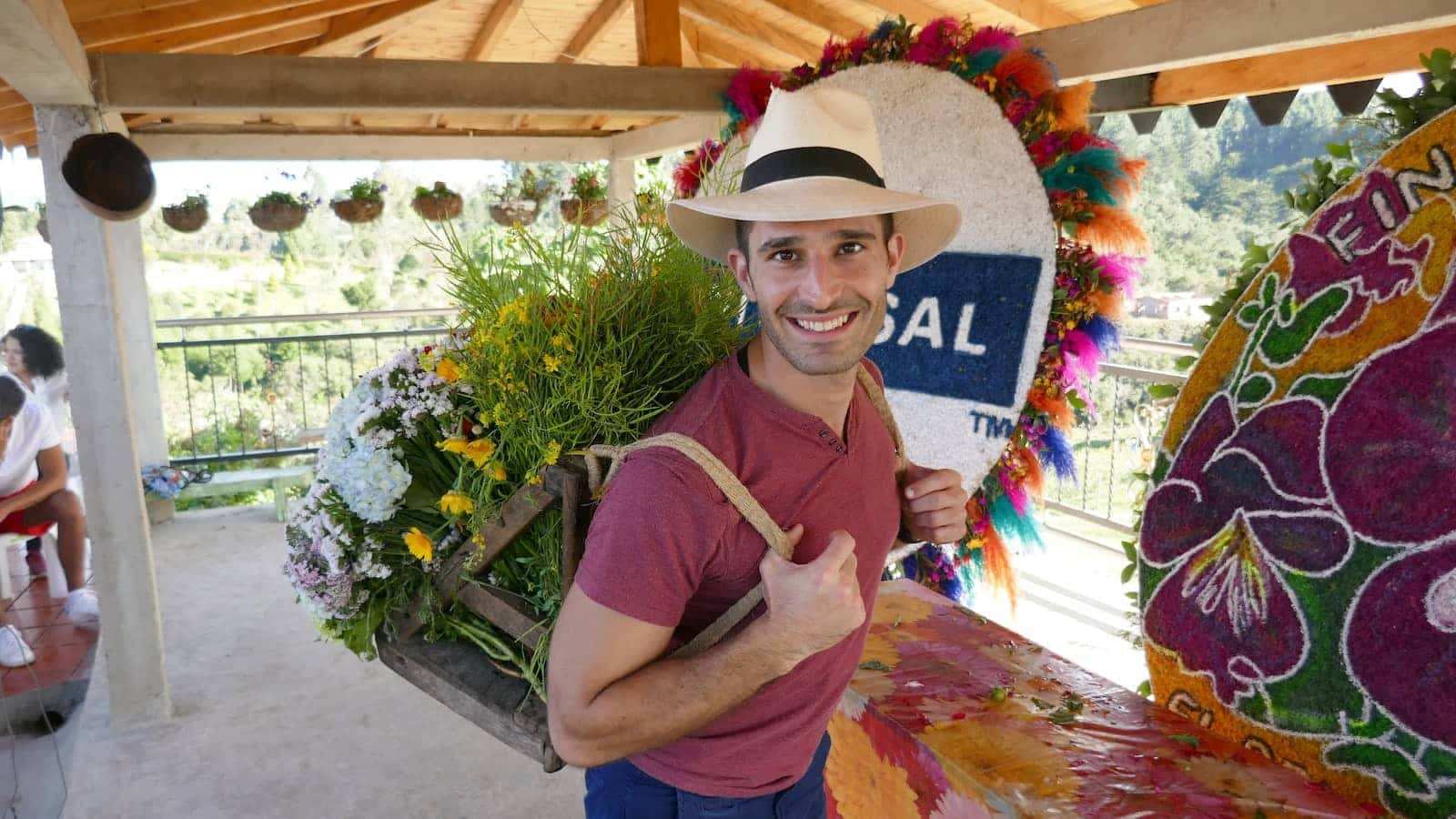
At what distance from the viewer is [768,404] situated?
1359 millimetres

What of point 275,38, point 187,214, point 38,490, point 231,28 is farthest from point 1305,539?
point 187,214

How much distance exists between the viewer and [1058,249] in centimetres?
253

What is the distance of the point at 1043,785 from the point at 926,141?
6.11 ft

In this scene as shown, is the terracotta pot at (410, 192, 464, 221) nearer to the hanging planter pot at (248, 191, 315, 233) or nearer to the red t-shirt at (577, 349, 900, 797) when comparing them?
the hanging planter pot at (248, 191, 315, 233)

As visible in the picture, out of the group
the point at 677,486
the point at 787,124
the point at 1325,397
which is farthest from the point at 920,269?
the point at 677,486

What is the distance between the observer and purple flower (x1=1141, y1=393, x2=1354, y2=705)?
5.52 feet

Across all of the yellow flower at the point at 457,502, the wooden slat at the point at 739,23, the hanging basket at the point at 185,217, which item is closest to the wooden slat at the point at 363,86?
the wooden slat at the point at 739,23

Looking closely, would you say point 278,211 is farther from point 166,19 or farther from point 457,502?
point 457,502

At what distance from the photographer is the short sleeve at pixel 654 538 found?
1.17 meters

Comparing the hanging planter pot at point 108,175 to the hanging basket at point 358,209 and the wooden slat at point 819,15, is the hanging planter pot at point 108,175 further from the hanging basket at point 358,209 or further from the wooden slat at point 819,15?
the hanging basket at point 358,209

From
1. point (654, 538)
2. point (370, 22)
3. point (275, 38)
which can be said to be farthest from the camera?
point (275, 38)

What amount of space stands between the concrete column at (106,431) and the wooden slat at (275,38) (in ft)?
6.58


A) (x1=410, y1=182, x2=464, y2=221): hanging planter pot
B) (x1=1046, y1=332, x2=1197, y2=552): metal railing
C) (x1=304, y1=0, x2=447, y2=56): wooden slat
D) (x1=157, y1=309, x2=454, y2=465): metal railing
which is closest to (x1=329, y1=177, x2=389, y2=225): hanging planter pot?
(x1=410, y1=182, x2=464, y2=221): hanging planter pot

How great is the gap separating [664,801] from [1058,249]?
1.81 meters
